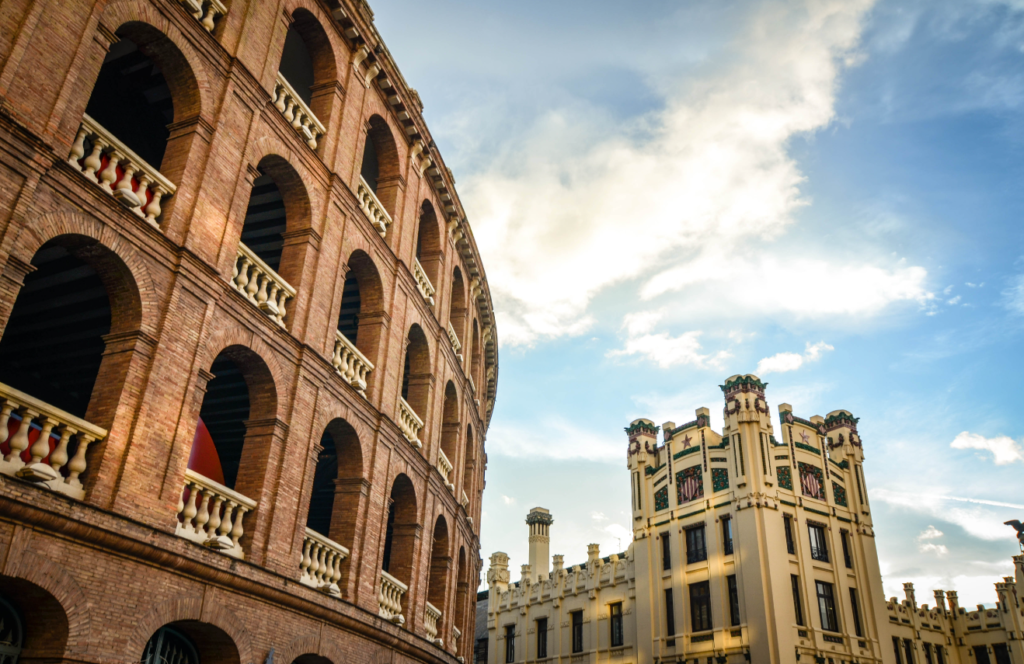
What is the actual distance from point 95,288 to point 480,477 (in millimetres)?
18584

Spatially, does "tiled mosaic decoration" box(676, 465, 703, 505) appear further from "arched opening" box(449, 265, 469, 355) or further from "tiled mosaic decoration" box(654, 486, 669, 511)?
"arched opening" box(449, 265, 469, 355)

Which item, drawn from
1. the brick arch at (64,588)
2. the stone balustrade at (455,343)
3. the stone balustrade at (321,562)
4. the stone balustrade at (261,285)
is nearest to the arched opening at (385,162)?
the stone balustrade at (455,343)

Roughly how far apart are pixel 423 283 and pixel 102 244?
11928mm

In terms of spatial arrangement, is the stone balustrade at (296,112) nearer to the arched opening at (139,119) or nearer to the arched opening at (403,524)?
the arched opening at (139,119)

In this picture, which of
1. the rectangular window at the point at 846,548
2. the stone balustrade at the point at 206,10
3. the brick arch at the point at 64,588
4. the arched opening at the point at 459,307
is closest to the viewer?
the brick arch at the point at 64,588

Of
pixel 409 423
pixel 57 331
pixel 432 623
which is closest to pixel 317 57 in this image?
pixel 57 331

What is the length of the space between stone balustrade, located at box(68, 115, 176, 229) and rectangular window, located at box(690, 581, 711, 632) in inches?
1251

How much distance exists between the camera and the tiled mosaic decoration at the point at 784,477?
37.0 metres

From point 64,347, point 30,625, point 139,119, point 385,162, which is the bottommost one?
point 30,625

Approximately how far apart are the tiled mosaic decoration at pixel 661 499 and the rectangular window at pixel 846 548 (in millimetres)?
8663

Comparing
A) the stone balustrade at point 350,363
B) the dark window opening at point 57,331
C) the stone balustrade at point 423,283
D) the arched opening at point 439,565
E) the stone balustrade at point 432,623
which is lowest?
the stone balustrade at point 432,623

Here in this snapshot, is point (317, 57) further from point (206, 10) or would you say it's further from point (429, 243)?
point (429, 243)

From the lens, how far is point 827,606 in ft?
116

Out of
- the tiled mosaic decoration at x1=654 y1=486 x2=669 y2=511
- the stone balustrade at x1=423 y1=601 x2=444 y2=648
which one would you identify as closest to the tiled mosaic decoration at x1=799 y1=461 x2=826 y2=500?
the tiled mosaic decoration at x1=654 y1=486 x2=669 y2=511
